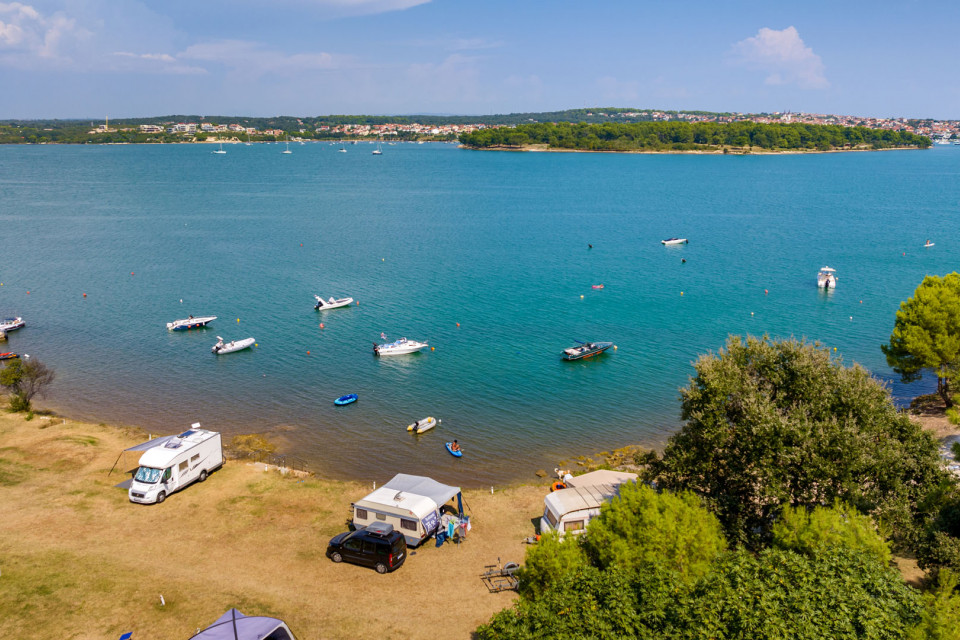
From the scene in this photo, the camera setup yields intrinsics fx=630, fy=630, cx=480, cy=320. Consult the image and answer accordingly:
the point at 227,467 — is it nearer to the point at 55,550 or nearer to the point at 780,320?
the point at 55,550

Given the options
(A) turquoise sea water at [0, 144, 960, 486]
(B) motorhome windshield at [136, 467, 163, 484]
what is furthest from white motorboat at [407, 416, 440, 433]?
(B) motorhome windshield at [136, 467, 163, 484]

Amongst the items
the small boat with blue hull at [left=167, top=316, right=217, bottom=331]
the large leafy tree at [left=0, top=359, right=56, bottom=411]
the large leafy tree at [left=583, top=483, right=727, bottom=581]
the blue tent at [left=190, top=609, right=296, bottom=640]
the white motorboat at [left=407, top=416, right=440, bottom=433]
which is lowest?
→ the white motorboat at [left=407, top=416, right=440, bottom=433]

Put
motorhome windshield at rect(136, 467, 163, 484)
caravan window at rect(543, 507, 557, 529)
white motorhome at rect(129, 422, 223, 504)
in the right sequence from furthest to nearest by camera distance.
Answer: motorhome windshield at rect(136, 467, 163, 484) < white motorhome at rect(129, 422, 223, 504) < caravan window at rect(543, 507, 557, 529)

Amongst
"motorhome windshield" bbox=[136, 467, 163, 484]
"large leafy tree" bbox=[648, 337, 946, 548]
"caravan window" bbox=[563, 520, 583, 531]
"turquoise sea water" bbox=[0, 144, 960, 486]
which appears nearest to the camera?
"large leafy tree" bbox=[648, 337, 946, 548]

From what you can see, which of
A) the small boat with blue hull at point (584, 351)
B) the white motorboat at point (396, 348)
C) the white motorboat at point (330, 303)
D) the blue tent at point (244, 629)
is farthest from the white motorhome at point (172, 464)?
the white motorboat at point (330, 303)

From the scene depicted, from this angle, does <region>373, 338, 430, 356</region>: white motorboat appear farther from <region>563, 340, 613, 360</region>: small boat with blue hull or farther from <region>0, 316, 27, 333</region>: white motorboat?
<region>0, 316, 27, 333</region>: white motorboat

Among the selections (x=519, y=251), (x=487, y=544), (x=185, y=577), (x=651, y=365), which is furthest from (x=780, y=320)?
(x=185, y=577)
